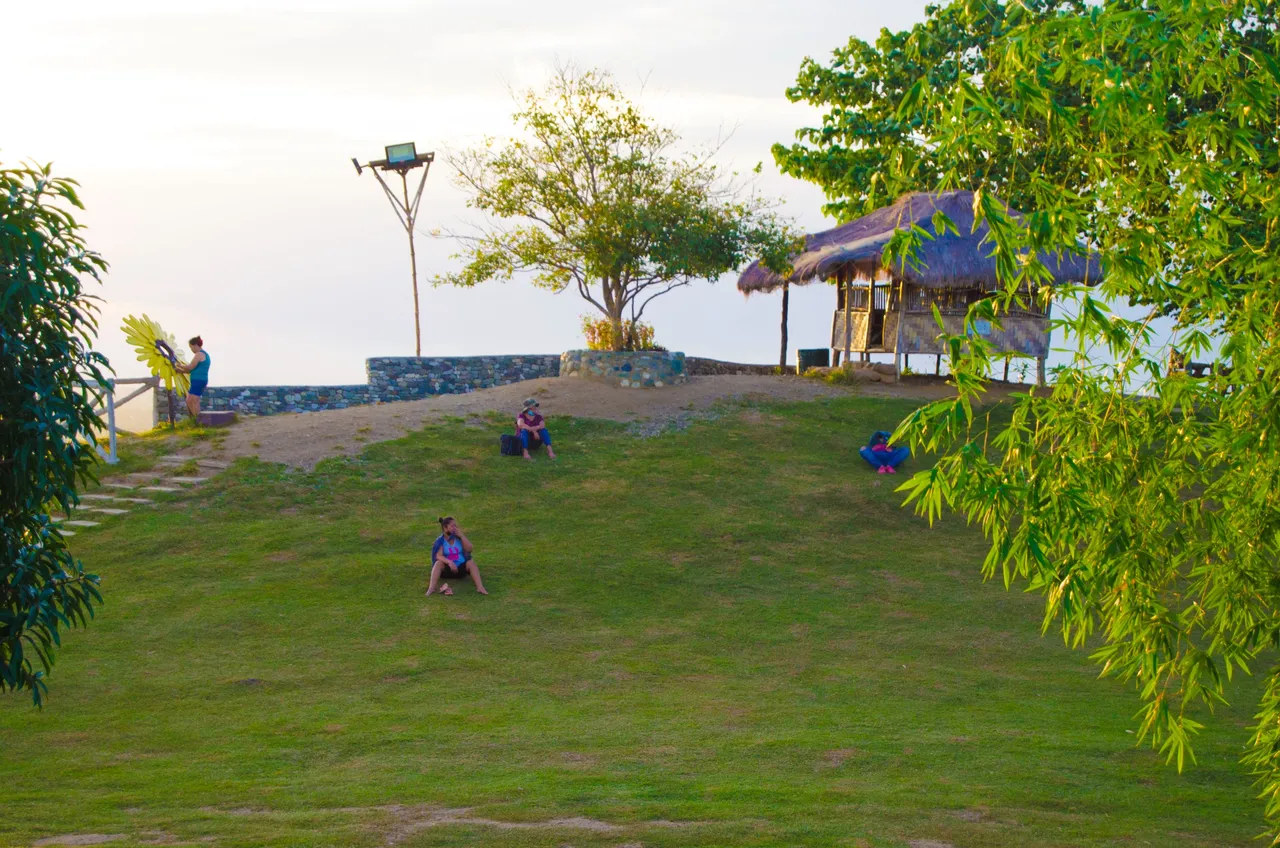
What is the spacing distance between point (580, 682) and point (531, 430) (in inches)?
387

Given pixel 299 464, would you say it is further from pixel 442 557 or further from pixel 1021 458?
pixel 1021 458

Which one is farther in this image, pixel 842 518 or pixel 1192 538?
pixel 842 518

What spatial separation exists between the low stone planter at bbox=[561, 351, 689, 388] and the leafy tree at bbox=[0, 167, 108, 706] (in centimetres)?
1907

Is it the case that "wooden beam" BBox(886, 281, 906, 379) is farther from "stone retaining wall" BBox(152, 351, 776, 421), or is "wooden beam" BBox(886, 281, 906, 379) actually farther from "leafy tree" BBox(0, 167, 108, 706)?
"leafy tree" BBox(0, 167, 108, 706)

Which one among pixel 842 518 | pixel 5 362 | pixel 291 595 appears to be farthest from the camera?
pixel 842 518

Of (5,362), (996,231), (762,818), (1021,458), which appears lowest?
(762,818)

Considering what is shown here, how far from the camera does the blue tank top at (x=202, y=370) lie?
21391mm

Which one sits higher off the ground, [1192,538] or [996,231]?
[996,231]

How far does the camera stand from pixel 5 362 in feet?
20.4

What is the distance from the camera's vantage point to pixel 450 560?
14594 millimetres

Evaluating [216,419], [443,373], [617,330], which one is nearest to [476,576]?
[216,419]

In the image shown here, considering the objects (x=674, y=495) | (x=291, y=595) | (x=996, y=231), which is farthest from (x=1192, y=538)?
(x=674, y=495)

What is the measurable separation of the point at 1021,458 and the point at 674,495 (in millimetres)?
12177

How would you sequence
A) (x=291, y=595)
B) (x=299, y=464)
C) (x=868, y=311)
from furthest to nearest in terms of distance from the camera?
1. (x=868, y=311)
2. (x=299, y=464)
3. (x=291, y=595)
